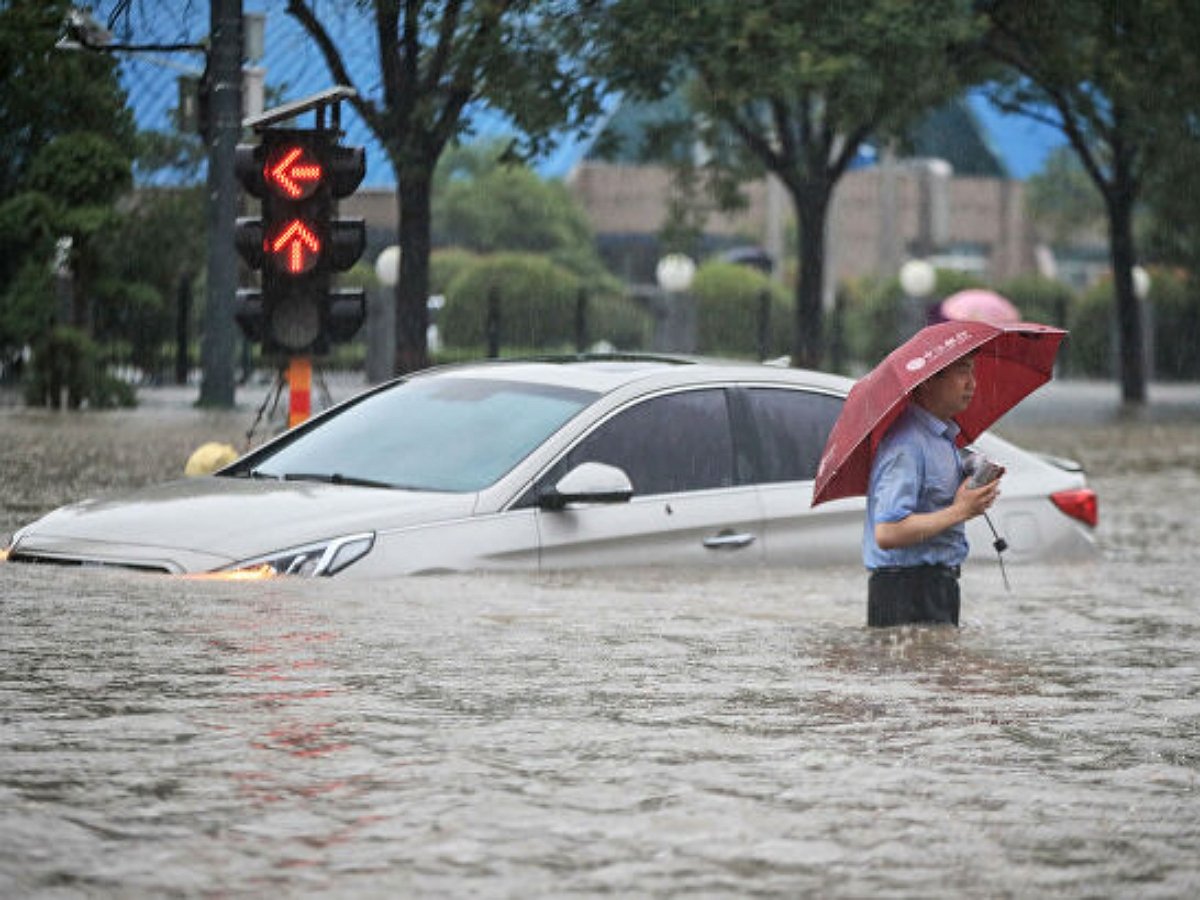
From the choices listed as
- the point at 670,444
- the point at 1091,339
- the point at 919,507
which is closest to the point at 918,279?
the point at 1091,339

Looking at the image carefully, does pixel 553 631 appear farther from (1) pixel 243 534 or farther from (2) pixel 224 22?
(2) pixel 224 22

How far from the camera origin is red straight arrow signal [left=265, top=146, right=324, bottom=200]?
15445 mm

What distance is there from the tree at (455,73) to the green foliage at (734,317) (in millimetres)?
26850

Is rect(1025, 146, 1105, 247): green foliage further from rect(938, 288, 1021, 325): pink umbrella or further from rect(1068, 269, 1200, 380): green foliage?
rect(938, 288, 1021, 325): pink umbrella

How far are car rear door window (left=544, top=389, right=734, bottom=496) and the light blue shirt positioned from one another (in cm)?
188

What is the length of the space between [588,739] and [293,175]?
335 inches

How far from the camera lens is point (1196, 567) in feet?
48.7

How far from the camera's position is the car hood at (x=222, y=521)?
10.5 meters

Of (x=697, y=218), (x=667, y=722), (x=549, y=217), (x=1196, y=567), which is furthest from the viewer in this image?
(x=549, y=217)

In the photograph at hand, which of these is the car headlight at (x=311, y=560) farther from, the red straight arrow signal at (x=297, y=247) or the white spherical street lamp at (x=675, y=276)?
the white spherical street lamp at (x=675, y=276)

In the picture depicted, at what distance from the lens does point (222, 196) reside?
28.1 meters

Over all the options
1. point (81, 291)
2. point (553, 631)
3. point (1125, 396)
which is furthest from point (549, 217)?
point (553, 631)

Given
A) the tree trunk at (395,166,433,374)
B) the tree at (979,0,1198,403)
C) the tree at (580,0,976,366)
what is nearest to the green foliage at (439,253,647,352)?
the tree at (979,0,1198,403)

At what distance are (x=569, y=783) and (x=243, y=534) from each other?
13.3 ft
